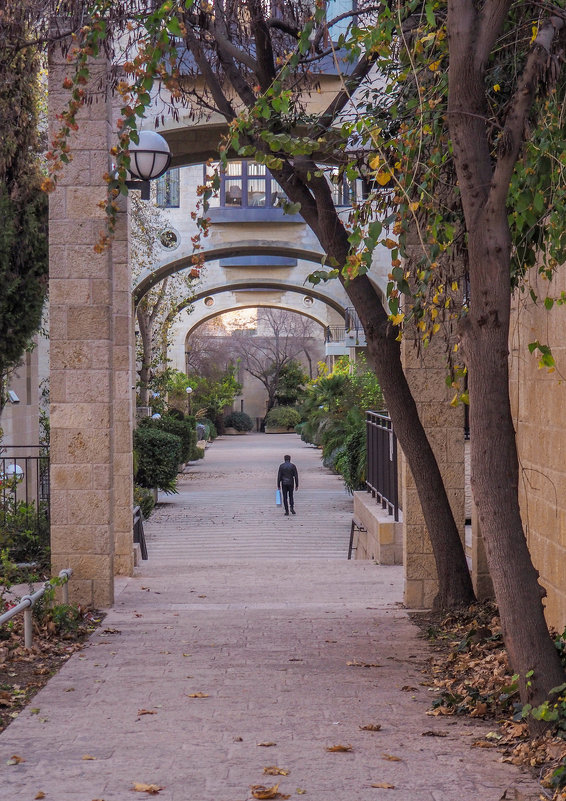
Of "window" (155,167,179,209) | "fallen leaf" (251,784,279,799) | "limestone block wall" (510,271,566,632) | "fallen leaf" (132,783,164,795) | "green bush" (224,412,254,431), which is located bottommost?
"green bush" (224,412,254,431)

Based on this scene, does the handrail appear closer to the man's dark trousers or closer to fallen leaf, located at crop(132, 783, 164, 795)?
fallen leaf, located at crop(132, 783, 164, 795)

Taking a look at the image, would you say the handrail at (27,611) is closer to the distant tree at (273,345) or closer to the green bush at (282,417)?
the green bush at (282,417)

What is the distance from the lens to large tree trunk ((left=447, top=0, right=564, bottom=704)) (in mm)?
4691

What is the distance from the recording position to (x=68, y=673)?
6258 mm

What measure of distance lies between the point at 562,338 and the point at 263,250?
25702 millimetres

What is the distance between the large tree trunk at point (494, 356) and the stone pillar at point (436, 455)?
376 centimetres

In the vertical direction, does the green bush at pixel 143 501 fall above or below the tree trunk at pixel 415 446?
below

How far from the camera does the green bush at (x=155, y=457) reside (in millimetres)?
19312

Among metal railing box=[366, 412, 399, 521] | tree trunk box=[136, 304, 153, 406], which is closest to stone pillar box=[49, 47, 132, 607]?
metal railing box=[366, 412, 399, 521]

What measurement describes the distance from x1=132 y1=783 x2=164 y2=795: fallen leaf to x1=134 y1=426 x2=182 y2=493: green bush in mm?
15130

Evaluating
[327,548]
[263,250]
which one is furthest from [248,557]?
[263,250]

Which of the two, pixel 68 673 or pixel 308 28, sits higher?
pixel 308 28

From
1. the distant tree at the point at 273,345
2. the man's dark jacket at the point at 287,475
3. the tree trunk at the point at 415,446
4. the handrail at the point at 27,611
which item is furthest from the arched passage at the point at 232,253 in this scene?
the distant tree at the point at 273,345

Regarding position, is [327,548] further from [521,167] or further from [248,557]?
[521,167]
